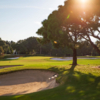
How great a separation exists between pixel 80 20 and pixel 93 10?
2497mm

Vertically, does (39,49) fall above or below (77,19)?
below

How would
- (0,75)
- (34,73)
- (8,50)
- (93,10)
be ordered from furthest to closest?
(8,50)
(34,73)
(0,75)
(93,10)

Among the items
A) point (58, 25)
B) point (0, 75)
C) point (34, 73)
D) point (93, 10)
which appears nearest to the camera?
point (93, 10)

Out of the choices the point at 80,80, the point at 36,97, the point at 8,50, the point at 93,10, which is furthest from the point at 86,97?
the point at 8,50

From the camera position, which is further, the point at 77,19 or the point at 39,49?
the point at 39,49

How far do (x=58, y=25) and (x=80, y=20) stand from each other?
3.32m

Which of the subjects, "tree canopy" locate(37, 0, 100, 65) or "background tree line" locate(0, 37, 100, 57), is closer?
"tree canopy" locate(37, 0, 100, 65)

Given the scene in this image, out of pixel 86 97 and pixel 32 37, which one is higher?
pixel 32 37

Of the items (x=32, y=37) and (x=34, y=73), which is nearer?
(x=34, y=73)

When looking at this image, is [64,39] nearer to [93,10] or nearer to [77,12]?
[77,12]

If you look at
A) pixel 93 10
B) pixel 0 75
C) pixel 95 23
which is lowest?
pixel 0 75

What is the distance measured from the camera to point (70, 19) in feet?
54.1

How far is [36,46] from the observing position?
9638 cm

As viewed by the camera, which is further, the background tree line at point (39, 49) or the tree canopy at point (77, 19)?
the background tree line at point (39, 49)
